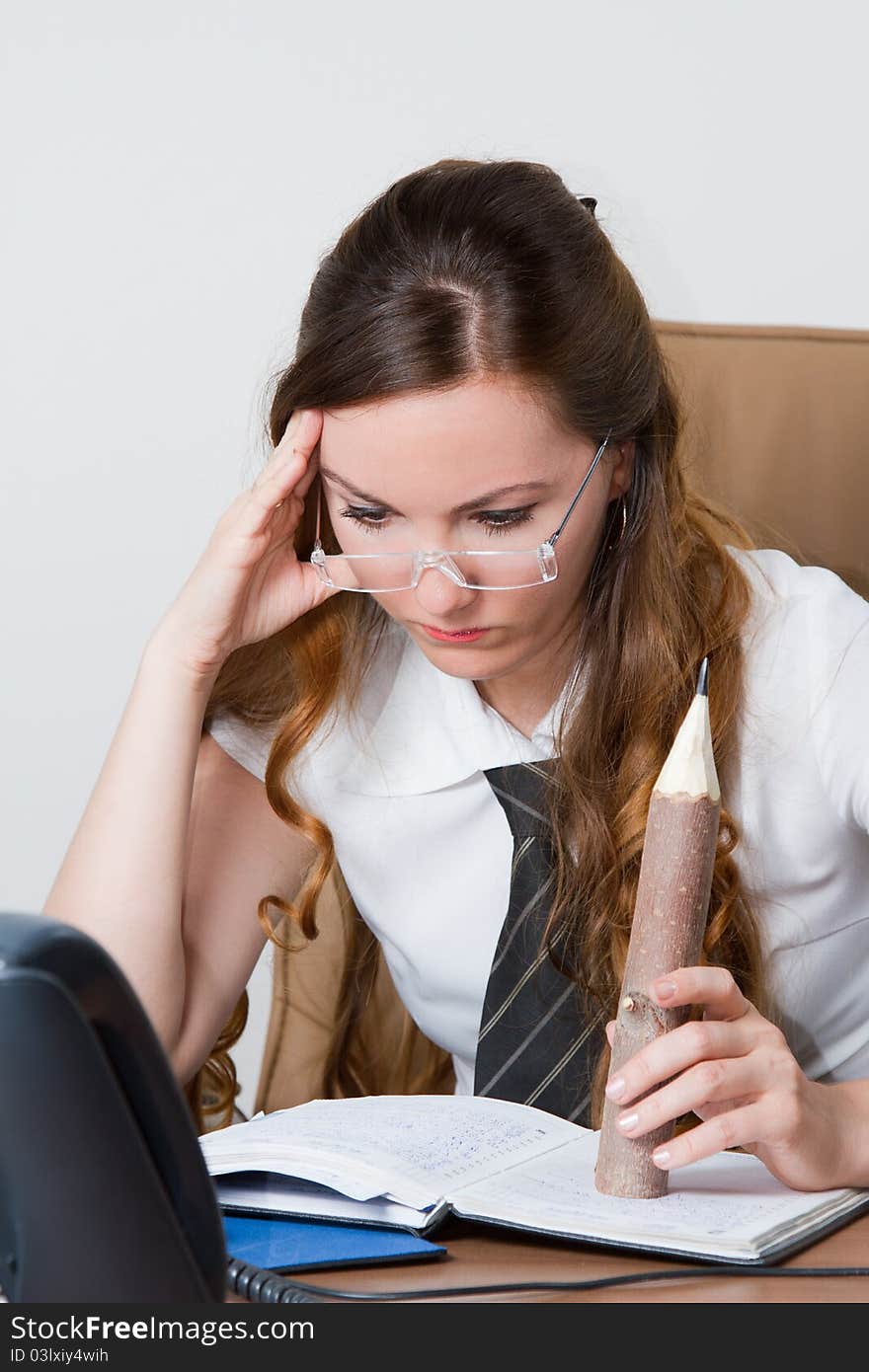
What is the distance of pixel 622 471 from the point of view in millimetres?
1322

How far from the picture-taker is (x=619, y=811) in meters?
1.33

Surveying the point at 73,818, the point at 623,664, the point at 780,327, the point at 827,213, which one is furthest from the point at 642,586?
the point at 73,818

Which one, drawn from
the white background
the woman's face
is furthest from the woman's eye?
the white background

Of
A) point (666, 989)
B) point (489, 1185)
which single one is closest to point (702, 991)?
point (666, 989)

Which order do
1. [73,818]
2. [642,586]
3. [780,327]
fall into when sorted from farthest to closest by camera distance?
[73,818]
[780,327]
[642,586]

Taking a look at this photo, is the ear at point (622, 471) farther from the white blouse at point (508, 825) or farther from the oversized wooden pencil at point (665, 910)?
the oversized wooden pencil at point (665, 910)

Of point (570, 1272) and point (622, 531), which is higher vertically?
point (622, 531)

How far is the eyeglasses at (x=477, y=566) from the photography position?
3.92 feet

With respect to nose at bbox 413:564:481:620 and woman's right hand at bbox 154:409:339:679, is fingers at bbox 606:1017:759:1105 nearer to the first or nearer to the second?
nose at bbox 413:564:481:620

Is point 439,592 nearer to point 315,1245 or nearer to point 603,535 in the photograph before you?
point 603,535

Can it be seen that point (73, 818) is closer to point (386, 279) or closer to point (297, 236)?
point (297, 236)

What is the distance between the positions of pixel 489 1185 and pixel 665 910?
191mm

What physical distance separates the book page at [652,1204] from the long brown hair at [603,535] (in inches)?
14.0

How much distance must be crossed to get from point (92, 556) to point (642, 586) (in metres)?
1.16
